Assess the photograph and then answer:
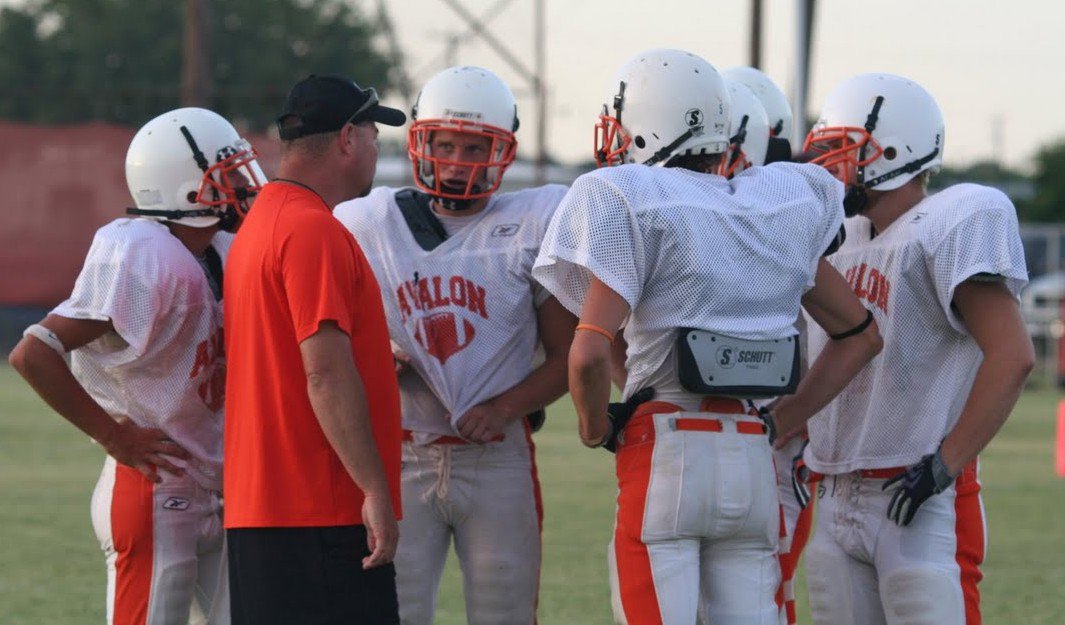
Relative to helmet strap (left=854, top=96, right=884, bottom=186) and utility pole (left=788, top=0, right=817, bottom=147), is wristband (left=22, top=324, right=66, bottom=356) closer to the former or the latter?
helmet strap (left=854, top=96, right=884, bottom=186)

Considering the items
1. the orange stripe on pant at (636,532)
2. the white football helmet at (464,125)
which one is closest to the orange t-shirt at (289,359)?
the orange stripe on pant at (636,532)

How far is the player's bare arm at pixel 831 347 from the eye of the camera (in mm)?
4297

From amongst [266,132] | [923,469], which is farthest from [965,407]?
[266,132]

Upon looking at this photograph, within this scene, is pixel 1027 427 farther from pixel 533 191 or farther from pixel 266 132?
pixel 266 132

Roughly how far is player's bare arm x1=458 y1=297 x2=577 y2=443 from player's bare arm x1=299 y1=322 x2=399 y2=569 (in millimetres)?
1008

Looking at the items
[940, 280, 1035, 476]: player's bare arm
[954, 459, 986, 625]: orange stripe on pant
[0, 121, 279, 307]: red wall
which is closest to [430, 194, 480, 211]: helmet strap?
[940, 280, 1035, 476]: player's bare arm

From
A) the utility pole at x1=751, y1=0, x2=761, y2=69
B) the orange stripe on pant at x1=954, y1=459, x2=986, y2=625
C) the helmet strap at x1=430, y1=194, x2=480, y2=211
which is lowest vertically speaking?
the utility pole at x1=751, y1=0, x2=761, y2=69

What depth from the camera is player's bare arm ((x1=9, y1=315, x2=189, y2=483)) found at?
4.52m

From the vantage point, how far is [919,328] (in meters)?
4.57

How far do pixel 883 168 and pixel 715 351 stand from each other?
103 centimetres

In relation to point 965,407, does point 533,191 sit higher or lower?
higher

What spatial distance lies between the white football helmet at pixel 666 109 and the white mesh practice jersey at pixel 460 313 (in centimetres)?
76

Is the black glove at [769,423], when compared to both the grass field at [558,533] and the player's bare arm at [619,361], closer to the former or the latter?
the player's bare arm at [619,361]

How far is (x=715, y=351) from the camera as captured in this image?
4.01 metres
